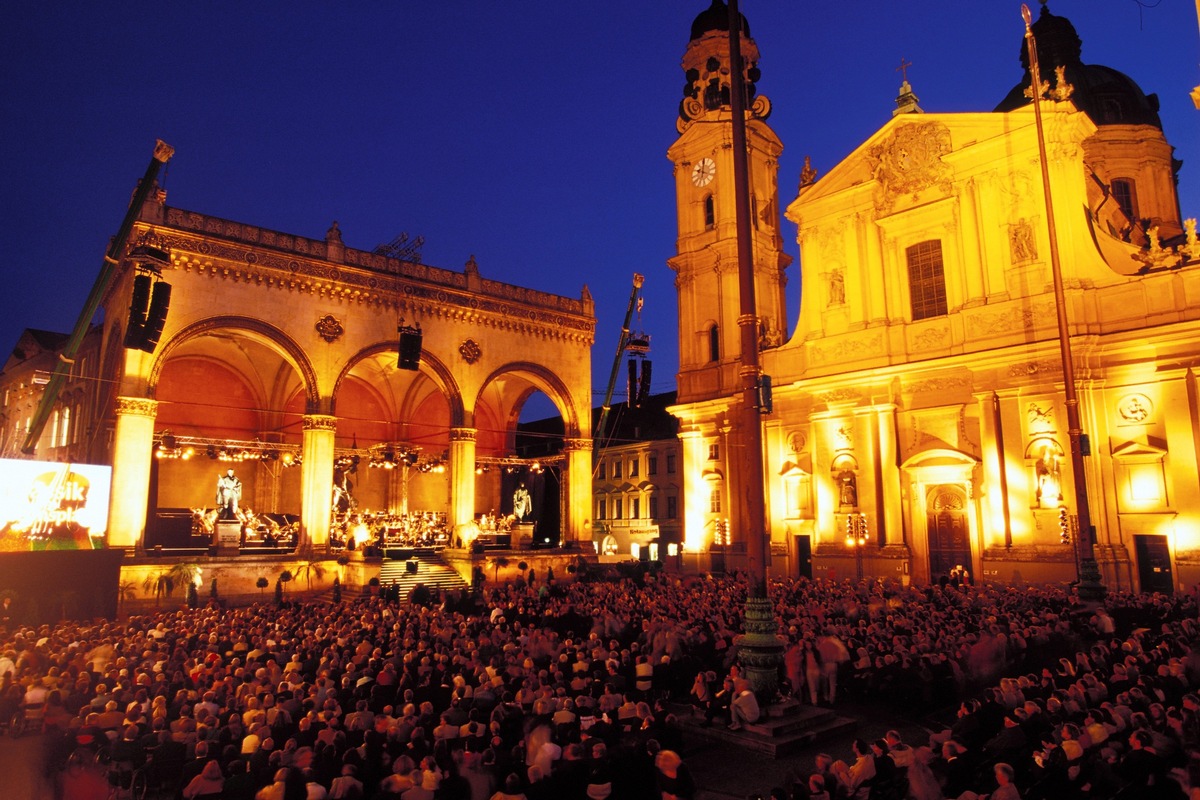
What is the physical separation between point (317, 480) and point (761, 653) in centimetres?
2312

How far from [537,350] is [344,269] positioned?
991 cm

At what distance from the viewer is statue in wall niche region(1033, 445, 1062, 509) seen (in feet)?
79.6

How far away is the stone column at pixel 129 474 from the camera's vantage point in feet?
81.5

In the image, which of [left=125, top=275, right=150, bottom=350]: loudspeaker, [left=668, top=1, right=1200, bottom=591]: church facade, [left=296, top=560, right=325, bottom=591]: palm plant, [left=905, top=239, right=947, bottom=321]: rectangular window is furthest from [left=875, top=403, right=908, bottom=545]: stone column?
[left=125, top=275, right=150, bottom=350]: loudspeaker

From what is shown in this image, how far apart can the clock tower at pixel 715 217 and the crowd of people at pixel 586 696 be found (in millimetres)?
19412

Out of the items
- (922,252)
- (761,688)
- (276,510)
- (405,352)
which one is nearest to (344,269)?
(405,352)

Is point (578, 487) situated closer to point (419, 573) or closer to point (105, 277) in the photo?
point (419, 573)

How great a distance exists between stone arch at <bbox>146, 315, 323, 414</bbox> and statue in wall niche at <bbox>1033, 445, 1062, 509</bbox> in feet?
84.8

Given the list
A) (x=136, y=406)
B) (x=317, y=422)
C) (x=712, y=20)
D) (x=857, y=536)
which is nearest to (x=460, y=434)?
(x=317, y=422)

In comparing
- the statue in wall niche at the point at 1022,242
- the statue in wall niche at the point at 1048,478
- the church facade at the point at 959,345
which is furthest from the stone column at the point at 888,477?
the statue in wall niche at the point at 1022,242

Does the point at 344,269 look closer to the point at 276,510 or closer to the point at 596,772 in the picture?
the point at 276,510

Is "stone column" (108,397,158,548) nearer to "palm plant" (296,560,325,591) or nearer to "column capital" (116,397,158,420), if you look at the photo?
"column capital" (116,397,158,420)

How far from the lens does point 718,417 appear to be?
3519 centimetres

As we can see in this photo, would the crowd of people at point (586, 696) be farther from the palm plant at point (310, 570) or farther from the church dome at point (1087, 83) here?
the church dome at point (1087, 83)
